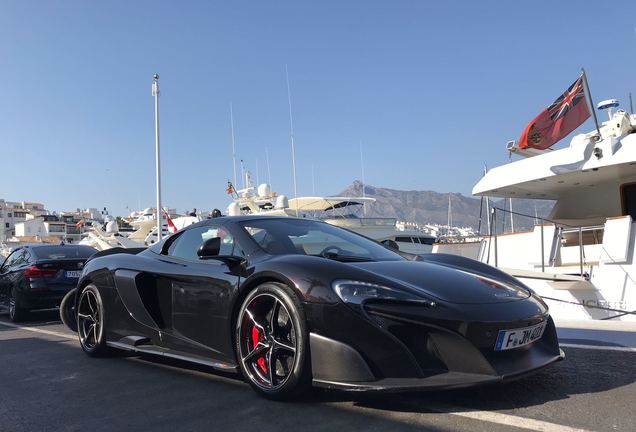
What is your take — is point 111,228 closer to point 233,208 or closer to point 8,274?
point 233,208

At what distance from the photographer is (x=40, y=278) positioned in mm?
8492

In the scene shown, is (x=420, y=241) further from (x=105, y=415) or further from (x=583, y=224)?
(x=105, y=415)

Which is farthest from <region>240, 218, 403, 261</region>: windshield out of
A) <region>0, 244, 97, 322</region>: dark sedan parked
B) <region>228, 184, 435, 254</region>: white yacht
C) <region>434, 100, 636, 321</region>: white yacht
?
<region>228, 184, 435, 254</region>: white yacht

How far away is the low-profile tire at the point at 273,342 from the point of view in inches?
119

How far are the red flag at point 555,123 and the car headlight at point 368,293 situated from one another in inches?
400

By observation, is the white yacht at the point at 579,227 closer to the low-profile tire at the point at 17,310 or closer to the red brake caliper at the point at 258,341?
the red brake caliper at the point at 258,341

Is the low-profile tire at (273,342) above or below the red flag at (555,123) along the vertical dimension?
below

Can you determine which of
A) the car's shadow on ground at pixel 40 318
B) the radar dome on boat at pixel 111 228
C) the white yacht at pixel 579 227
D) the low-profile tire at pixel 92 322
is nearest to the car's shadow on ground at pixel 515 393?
the low-profile tire at pixel 92 322

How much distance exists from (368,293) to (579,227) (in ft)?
25.9

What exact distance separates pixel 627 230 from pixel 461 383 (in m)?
7.88

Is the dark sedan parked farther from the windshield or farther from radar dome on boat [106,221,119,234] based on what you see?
radar dome on boat [106,221,119,234]

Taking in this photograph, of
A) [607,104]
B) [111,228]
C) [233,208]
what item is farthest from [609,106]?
[111,228]

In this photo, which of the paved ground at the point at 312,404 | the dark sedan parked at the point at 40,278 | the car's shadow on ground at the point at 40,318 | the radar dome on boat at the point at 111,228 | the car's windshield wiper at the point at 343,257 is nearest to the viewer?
the paved ground at the point at 312,404

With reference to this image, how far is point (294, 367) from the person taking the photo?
3041 mm
